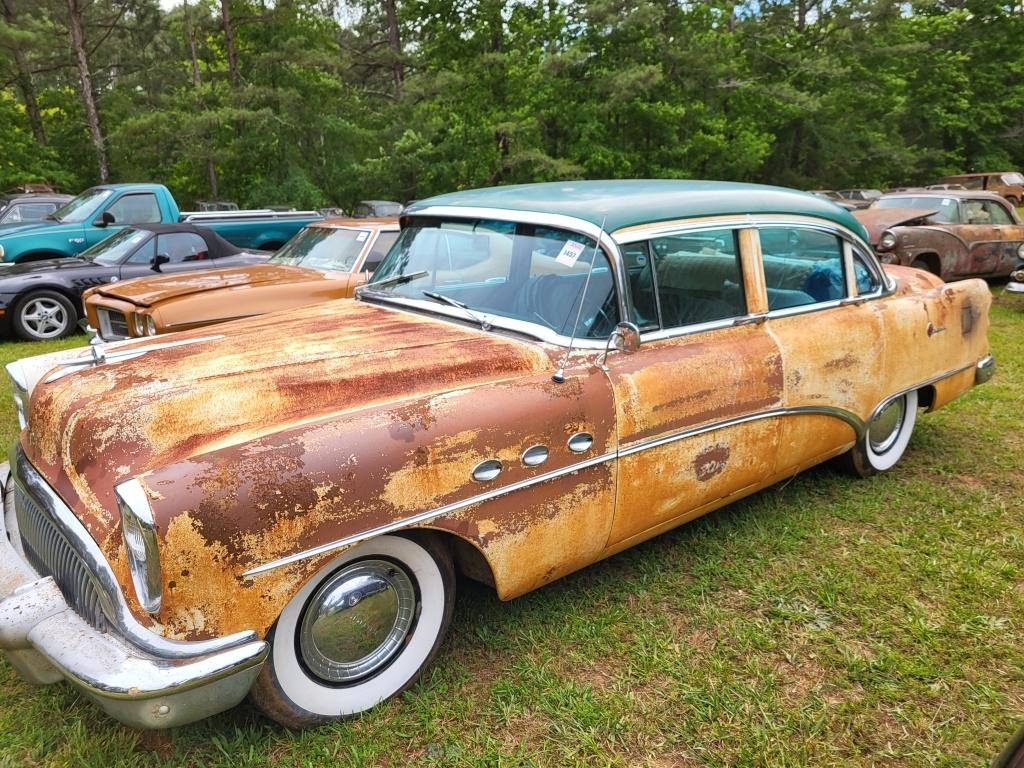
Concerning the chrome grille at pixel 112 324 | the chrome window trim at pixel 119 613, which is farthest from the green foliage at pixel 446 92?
the chrome window trim at pixel 119 613

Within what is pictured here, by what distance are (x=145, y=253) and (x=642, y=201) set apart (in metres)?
→ 7.44

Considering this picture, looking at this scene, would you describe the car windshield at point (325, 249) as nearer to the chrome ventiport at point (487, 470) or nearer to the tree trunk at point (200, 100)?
the chrome ventiport at point (487, 470)

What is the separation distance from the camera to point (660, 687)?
2602mm

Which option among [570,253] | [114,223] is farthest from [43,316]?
[570,253]

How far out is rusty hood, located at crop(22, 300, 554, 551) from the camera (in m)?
2.21

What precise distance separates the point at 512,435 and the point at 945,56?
37.3 metres

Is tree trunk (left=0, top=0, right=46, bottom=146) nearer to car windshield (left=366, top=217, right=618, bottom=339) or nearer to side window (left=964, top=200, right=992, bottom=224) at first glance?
car windshield (left=366, top=217, right=618, bottom=339)

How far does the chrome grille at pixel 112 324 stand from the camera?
6348 millimetres

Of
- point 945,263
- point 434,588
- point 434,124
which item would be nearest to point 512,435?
point 434,588

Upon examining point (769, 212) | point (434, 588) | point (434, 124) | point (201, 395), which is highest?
point (434, 124)

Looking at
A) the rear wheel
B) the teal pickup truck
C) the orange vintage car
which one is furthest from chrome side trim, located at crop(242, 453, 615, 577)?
the teal pickup truck

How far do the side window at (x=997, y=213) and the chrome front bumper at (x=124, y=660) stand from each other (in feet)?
39.9

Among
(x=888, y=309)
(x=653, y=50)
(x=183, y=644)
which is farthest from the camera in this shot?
(x=653, y=50)

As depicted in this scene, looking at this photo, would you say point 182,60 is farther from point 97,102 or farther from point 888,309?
point 888,309
